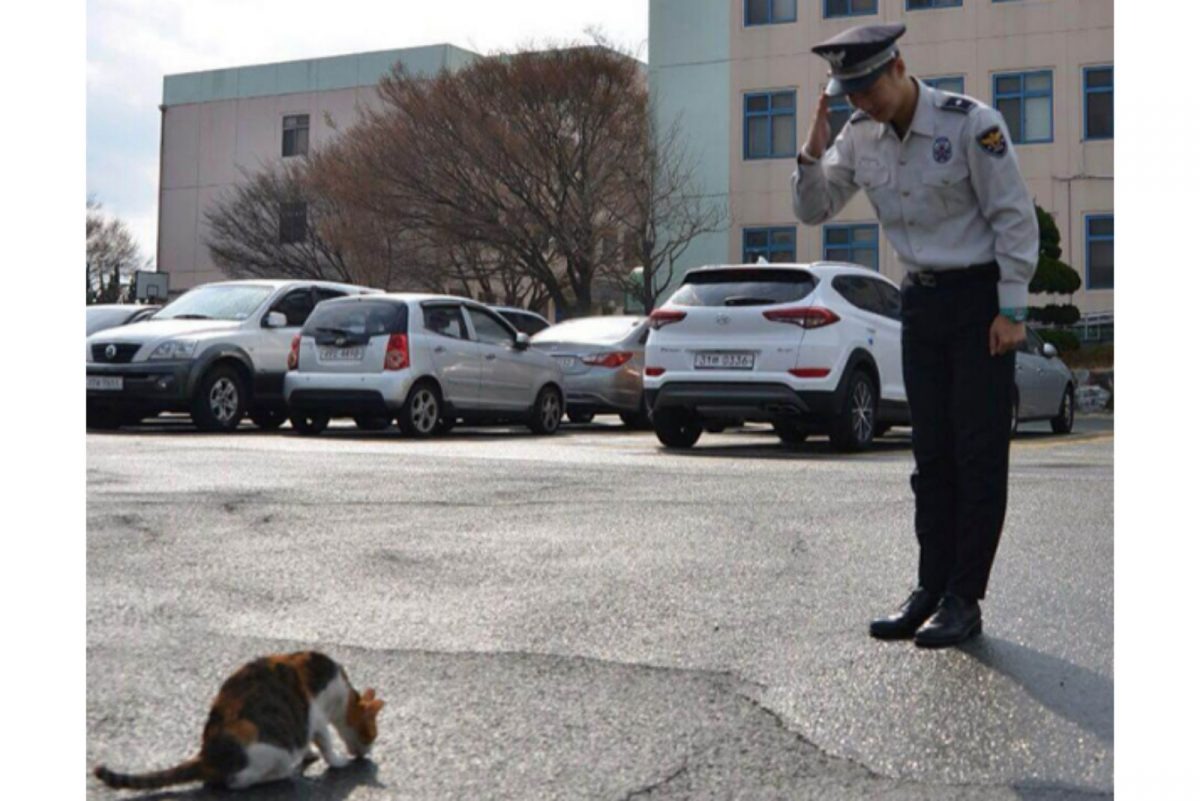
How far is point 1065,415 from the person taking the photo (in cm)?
1902

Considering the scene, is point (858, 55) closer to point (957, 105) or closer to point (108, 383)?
point (957, 105)

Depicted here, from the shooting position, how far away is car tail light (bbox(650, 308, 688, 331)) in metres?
13.8

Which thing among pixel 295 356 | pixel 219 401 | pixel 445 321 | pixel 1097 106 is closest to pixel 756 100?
pixel 445 321

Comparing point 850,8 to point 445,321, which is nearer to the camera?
point 445,321

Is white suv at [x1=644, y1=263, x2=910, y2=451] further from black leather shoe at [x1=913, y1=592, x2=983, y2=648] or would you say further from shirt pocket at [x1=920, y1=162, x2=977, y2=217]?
shirt pocket at [x1=920, y1=162, x2=977, y2=217]

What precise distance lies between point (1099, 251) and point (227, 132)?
44936 mm

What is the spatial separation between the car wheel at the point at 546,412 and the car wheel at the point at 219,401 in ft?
9.87

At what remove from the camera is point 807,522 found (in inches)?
313

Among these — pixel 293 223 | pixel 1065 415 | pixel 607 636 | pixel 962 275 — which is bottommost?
pixel 607 636

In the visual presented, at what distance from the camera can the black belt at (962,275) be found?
4.79 m

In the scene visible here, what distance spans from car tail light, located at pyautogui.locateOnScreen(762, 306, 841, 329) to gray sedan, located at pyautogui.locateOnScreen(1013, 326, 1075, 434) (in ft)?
14.4

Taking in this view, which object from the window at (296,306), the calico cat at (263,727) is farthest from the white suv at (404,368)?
the calico cat at (263,727)

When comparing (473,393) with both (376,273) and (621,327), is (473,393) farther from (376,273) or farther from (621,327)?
(376,273)

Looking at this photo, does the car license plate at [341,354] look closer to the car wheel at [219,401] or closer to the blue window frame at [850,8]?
the car wheel at [219,401]
